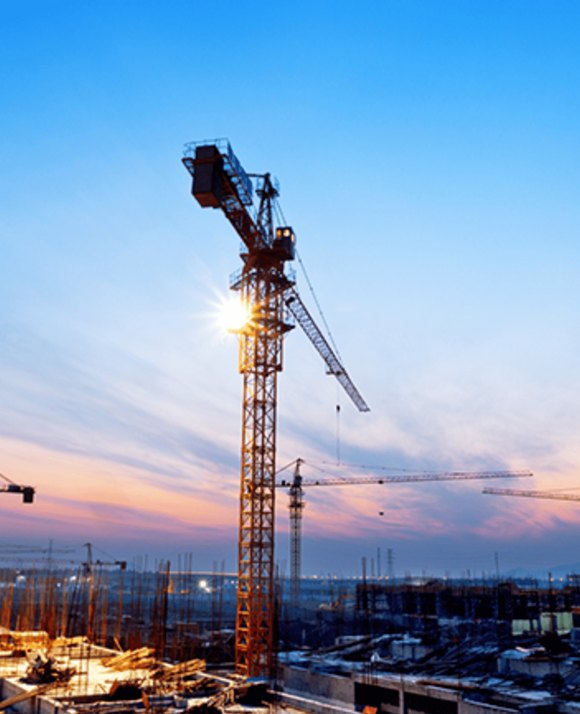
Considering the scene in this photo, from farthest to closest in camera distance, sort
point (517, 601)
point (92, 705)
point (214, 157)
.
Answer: point (517, 601) < point (214, 157) < point (92, 705)

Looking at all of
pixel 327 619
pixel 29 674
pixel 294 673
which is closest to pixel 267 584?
pixel 294 673

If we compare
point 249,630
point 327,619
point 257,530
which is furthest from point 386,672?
point 327,619

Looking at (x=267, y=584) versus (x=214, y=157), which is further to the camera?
(x=267, y=584)

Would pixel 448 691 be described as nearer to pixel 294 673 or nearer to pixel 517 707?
pixel 517 707

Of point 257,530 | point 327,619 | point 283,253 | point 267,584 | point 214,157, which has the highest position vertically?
point 214,157

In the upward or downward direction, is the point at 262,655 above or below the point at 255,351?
below

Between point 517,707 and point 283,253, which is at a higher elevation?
point 283,253

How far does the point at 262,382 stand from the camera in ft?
97.5

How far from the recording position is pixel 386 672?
25.3 m

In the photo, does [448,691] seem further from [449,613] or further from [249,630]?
[449,613]

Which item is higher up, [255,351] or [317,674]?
[255,351]

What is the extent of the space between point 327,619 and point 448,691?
34283 mm

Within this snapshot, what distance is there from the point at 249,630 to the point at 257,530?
407 cm

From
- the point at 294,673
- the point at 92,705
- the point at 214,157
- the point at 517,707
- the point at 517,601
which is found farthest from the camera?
the point at 517,601
